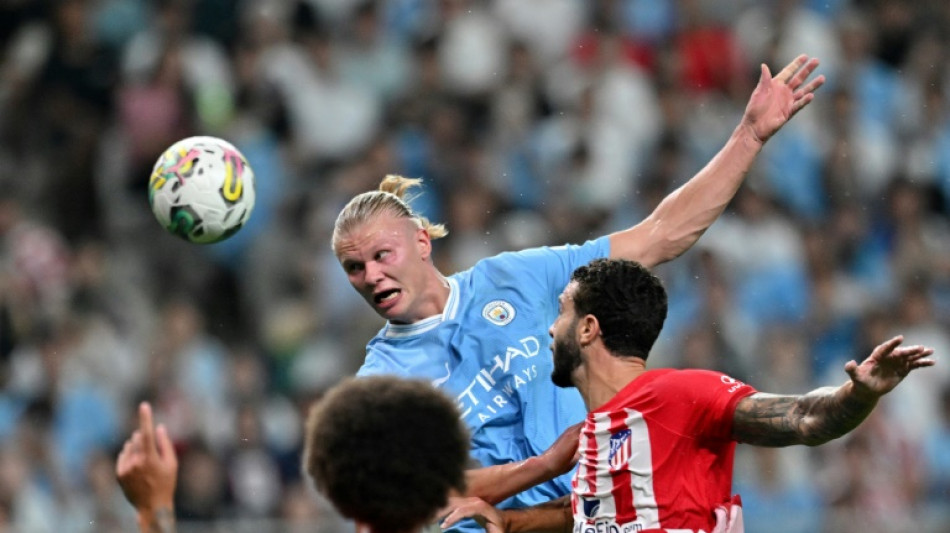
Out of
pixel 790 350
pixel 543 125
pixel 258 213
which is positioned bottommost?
pixel 790 350

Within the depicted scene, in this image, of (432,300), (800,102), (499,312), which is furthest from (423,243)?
(800,102)

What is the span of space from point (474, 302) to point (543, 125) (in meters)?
6.32

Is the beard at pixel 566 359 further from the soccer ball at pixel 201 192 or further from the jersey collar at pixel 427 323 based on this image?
the soccer ball at pixel 201 192

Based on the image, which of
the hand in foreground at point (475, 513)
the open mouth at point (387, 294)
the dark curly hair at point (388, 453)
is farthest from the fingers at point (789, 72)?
the dark curly hair at point (388, 453)

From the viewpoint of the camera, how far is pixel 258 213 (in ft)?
39.4

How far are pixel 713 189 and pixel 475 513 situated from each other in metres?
1.77

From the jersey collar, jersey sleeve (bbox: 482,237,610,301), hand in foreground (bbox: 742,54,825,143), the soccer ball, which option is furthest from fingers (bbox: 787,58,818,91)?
the soccer ball

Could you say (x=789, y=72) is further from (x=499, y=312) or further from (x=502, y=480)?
(x=502, y=480)

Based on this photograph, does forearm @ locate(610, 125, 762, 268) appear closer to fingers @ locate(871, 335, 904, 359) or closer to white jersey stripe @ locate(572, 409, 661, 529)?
white jersey stripe @ locate(572, 409, 661, 529)

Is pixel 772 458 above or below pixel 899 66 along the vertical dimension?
below

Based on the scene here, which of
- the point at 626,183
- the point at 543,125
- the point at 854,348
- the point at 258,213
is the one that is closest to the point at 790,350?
the point at 854,348

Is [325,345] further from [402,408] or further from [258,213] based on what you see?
[402,408]

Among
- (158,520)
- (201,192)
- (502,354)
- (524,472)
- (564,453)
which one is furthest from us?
(201,192)

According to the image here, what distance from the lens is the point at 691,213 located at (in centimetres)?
631
